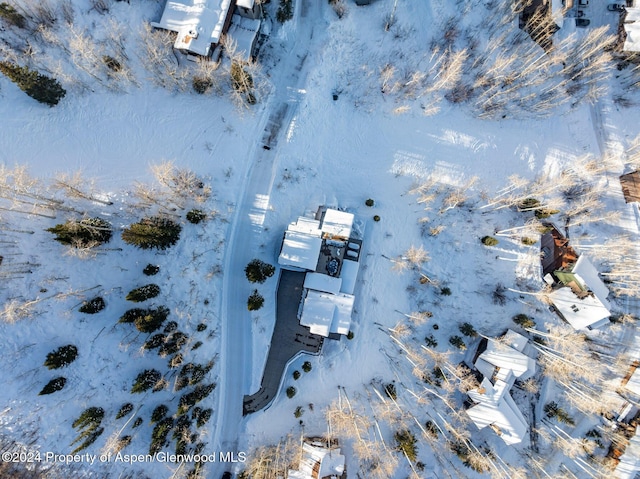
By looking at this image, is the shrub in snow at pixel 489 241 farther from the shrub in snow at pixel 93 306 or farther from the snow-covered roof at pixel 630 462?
the shrub in snow at pixel 93 306

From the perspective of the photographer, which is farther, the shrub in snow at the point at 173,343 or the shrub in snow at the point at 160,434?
the shrub in snow at the point at 173,343

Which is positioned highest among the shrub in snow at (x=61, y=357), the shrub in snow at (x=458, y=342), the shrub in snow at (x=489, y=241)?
the shrub in snow at (x=489, y=241)

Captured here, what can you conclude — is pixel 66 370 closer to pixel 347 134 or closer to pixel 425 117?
pixel 347 134

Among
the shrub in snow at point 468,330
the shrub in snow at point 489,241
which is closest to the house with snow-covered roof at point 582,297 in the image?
the shrub in snow at point 489,241

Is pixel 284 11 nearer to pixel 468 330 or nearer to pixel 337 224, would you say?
pixel 337 224

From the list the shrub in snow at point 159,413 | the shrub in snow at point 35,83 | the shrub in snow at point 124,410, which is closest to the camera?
the shrub in snow at point 35,83

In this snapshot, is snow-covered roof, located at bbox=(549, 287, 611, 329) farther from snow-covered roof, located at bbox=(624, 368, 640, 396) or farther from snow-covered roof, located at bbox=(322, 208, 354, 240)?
snow-covered roof, located at bbox=(322, 208, 354, 240)

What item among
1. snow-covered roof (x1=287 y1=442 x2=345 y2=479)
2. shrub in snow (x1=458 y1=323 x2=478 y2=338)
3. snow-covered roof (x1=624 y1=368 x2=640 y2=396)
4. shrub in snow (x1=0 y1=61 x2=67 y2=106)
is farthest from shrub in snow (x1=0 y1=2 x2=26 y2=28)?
snow-covered roof (x1=624 y1=368 x2=640 y2=396)
